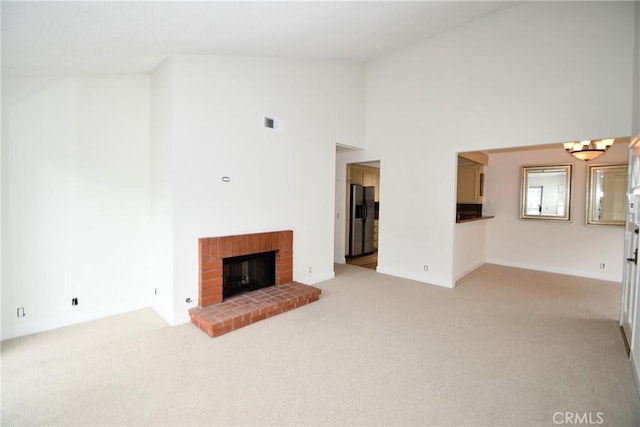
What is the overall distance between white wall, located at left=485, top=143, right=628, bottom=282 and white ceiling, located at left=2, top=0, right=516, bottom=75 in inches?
127

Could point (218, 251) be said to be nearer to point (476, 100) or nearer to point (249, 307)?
point (249, 307)

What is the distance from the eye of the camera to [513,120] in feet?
13.0

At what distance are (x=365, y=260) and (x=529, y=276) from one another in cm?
298

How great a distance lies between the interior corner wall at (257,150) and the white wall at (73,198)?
0.77 meters

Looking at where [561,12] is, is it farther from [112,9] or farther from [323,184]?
[112,9]

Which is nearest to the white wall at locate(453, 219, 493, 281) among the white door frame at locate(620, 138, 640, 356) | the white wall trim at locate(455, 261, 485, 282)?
the white wall trim at locate(455, 261, 485, 282)

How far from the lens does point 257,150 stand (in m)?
3.82

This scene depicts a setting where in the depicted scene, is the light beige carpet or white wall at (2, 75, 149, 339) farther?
white wall at (2, 75, 149, 339)

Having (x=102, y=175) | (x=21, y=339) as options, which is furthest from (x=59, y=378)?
(x=102, y=175)

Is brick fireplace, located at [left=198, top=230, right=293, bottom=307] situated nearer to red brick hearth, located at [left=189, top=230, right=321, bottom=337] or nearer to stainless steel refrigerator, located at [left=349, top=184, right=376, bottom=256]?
red brick hearth, located at [left=189, top=230, right=321, bottom=337]

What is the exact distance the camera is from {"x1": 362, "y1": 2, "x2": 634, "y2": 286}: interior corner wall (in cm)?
335

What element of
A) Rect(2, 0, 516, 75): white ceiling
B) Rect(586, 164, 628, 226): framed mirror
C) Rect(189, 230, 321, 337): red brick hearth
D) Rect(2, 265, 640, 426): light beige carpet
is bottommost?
Rect(2, 265, 640, 426): light beige carpet

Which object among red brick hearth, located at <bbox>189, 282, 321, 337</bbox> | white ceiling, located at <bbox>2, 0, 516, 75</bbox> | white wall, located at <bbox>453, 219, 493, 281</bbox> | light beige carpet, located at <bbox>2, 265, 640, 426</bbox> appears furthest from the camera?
white wall, located at <bbox>453, 219, 493, 281</bbox>

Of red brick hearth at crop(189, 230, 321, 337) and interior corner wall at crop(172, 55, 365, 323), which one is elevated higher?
interior corner wall at crop(172, 55, 365, 323)
